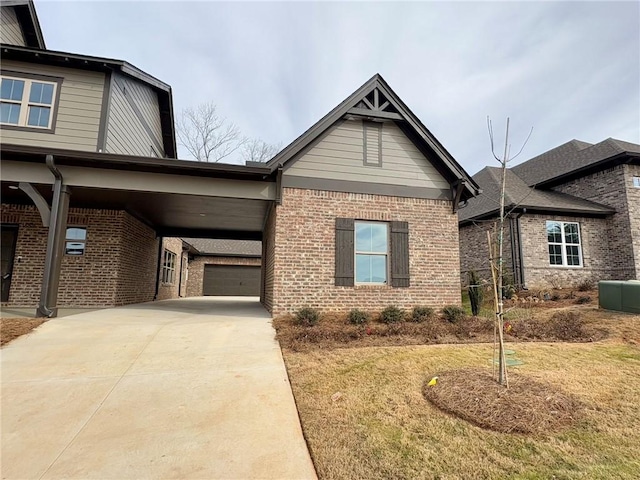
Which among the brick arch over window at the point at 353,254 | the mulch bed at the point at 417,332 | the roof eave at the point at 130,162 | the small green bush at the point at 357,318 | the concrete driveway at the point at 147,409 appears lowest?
the concrete driveway at the point at 147,409

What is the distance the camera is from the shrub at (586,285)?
41.4ft

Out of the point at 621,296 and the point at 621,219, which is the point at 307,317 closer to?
the point at 621,296

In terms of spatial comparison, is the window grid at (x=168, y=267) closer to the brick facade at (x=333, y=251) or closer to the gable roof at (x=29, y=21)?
the brick facade at (x=333, y=251)

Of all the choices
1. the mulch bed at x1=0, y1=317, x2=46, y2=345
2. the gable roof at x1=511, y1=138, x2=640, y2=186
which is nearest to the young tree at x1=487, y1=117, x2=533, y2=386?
the mulch bed at x1=0, y1=317, x2=46, y2=345

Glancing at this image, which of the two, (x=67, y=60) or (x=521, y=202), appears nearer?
(x=67, y=60)

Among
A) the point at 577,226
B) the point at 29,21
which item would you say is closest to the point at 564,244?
the point at 577,226

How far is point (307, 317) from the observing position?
7.10m

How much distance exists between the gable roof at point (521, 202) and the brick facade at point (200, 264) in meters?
13.1

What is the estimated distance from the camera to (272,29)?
10.4 metres

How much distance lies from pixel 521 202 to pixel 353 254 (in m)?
8.39

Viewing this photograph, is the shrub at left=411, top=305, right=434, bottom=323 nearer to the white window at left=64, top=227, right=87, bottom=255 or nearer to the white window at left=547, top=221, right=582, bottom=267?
the white window at left=547, top=221, right=582, bottom=267

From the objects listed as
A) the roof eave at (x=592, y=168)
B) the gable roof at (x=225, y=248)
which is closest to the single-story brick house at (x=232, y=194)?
the roof eave at (x=592, y=168)

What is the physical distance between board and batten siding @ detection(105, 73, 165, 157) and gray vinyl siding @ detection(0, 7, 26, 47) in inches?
176


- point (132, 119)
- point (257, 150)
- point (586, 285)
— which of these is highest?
point (257, 150)
